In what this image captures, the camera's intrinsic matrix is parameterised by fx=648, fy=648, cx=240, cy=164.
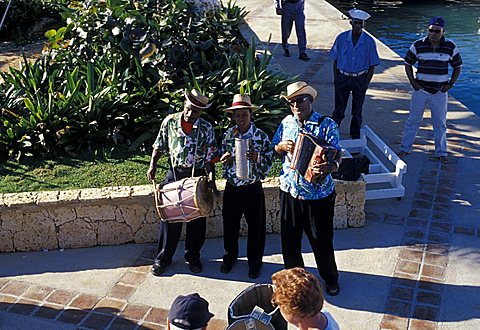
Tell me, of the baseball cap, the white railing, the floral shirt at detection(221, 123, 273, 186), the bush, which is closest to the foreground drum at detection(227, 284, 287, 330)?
the baseball cap

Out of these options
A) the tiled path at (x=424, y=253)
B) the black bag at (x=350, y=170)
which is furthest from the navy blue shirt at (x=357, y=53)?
the black bag at (x=350, y=170)

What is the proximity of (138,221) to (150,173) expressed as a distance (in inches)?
30.3

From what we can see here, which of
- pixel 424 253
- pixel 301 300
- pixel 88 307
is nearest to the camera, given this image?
pixel 301 300

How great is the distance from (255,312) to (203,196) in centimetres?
134

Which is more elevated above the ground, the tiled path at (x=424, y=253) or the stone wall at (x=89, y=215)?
the stone wall at (x=89, y=215)

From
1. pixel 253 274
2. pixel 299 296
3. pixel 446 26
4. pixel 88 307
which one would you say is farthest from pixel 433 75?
pixel 446 26

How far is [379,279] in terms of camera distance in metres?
5.87

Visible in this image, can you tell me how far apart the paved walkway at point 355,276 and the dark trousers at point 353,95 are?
39.6 inches

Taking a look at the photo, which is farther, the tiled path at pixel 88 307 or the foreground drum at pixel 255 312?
the tiled path at pixel 88 307

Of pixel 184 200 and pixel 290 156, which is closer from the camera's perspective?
pixel 290 156

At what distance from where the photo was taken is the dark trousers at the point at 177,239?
5.93 meters

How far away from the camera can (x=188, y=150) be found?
5.64 metres

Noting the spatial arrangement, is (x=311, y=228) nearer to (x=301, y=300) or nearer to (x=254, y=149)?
(x=254, y=149)

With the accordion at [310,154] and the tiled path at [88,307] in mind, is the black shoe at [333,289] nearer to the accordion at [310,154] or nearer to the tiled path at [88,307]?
the tiled path at [88,307]
